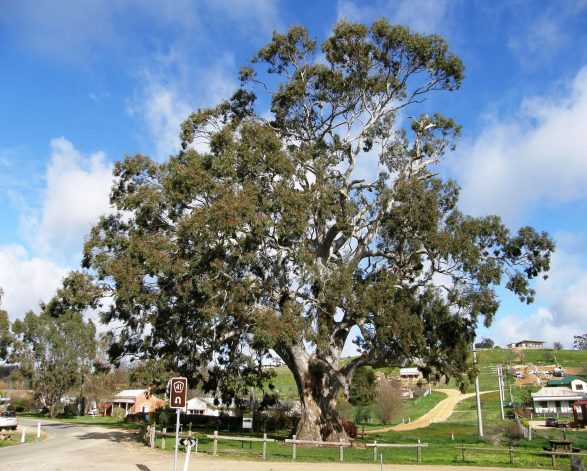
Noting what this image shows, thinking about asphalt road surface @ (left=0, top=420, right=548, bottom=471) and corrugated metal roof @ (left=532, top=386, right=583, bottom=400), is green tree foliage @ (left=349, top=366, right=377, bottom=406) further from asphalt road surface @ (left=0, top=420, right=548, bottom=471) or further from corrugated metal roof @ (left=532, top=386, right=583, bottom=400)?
asphalt road surface @ (left=0, top=420, right=548, bottom=471)

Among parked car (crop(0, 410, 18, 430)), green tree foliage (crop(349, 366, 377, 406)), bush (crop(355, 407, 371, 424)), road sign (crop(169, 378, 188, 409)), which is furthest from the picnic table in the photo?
bush (crop(355, 407, 371, 424))

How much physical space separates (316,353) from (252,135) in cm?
1234

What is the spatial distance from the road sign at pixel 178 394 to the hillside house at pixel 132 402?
183 ft

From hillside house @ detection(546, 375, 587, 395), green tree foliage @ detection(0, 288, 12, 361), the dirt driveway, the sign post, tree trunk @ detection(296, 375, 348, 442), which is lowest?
the dirt driveway

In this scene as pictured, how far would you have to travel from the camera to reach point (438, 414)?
67.4 metres

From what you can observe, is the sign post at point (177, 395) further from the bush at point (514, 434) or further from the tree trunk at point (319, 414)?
the bush at point (514, 434)

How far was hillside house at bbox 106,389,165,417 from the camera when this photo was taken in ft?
222

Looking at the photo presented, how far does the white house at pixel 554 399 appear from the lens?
70.0 meters

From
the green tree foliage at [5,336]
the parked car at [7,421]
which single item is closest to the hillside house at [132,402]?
the green tree foliage at [5,336]

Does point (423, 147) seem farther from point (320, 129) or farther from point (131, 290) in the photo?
point (131, 290)

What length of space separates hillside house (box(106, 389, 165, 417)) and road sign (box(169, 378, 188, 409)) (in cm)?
5588

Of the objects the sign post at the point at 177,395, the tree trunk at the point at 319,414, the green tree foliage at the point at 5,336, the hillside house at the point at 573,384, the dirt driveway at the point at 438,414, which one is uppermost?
the green tree foliage at the point at 5,336

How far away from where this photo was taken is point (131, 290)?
24578mm

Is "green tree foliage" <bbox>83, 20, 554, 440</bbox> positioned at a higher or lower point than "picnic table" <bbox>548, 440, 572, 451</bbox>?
higher
